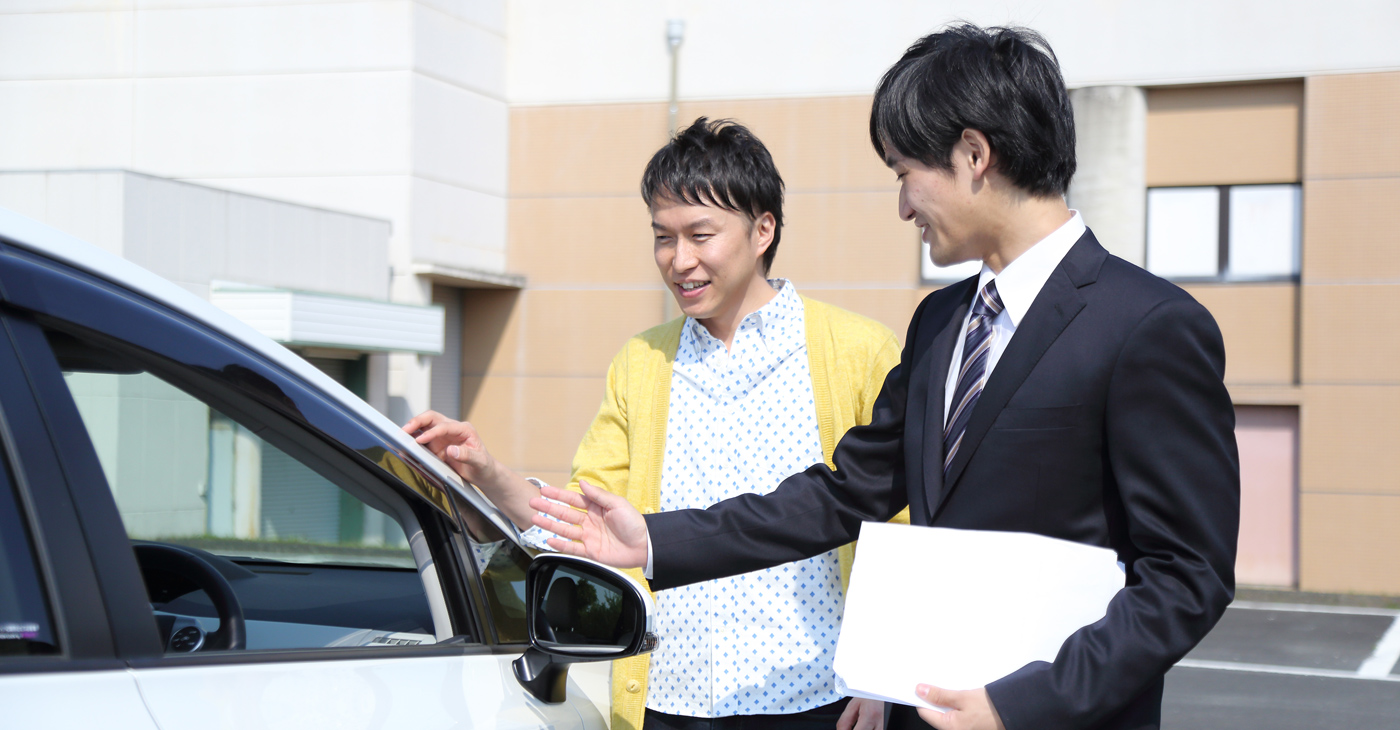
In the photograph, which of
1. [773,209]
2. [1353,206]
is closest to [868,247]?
[1353,206]

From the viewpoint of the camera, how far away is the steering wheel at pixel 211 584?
5.11ft

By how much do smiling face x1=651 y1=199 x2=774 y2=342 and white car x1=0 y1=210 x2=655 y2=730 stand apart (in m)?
0.79

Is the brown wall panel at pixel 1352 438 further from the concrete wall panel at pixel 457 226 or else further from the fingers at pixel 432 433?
the fingers at pixel 432 433

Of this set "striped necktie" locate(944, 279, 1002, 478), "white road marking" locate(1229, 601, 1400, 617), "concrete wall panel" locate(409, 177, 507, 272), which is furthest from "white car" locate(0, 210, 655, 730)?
"concrete wall panel" locate(409, 177, 507, 272)

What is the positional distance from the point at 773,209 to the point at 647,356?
434 millimetres

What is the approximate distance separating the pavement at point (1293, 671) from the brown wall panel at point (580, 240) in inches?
→ 308

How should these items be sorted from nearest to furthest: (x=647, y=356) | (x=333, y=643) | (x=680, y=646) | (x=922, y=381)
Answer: (x=333, y=643), (x=922, y=381), (x=680, y=646), (x=647, y=356)

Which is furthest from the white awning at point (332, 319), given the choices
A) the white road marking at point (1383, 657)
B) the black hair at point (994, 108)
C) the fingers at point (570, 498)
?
→ the black hair at point (994, 108)

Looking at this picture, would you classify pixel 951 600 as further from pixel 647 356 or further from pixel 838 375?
pixel 647 356

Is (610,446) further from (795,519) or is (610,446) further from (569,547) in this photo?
(795,519)

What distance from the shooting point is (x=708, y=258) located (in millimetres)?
2605

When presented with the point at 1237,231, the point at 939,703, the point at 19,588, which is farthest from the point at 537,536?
the point at 1237,231

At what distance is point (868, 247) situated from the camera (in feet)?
48.1

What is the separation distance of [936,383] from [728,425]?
0.78m
